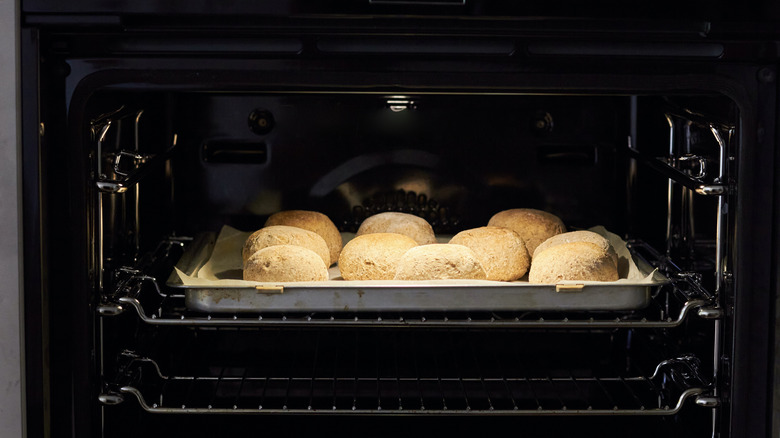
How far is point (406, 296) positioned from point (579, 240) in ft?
1.38

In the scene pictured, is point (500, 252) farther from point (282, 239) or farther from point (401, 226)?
point (282, 239)

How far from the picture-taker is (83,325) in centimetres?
122

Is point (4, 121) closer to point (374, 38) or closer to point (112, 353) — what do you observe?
point (112, 353)

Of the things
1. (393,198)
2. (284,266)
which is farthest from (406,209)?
(284,266)

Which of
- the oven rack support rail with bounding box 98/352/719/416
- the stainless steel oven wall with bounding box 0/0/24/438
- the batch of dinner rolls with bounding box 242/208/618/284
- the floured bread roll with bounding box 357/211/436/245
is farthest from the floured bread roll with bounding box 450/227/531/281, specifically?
the stainless steel oven wall with bounding box 0/0/24/438

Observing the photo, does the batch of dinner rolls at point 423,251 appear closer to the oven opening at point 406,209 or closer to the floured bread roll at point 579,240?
the floured bread roll at point 579,240

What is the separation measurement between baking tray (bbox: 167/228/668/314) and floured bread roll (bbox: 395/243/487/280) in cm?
4

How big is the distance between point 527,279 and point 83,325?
0.89 metres

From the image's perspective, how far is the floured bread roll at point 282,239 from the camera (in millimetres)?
1551

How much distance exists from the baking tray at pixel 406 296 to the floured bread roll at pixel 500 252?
7.0 inches

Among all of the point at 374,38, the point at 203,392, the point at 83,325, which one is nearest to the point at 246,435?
the point at 203,392

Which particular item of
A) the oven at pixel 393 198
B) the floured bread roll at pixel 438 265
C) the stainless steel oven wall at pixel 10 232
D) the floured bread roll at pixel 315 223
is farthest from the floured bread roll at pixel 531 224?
the stainless steel oven wall at pixel 10 232

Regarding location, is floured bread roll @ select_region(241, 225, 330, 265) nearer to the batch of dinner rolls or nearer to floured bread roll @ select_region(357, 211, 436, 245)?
the batch of dinner rolls

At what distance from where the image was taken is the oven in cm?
120
